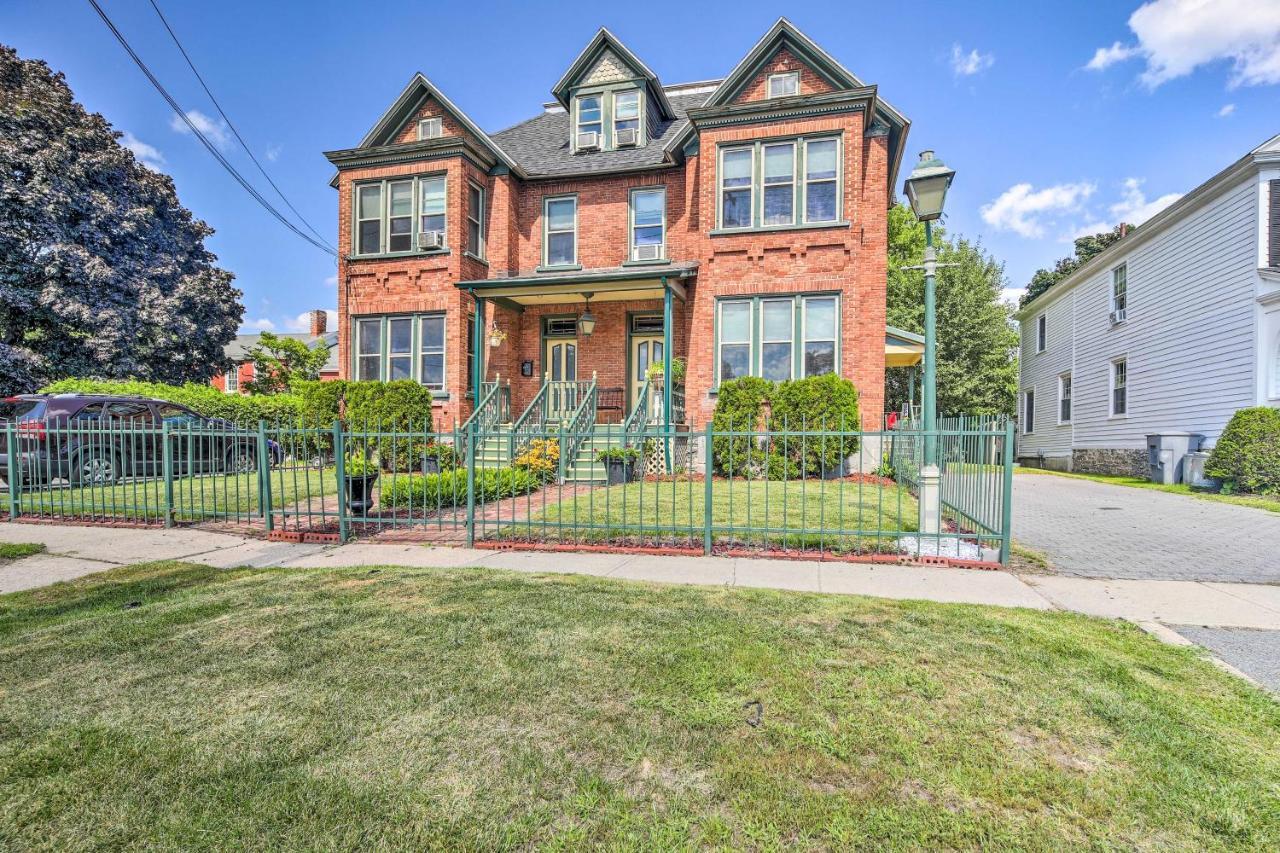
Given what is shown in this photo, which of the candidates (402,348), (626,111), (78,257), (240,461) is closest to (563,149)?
(626,111)

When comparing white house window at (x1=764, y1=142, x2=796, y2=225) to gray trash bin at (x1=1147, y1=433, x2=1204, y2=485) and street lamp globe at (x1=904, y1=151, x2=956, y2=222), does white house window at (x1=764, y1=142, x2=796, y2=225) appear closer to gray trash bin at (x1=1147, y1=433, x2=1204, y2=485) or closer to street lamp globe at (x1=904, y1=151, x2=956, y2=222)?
street lamp globe at (x1=904, y1=151, x2=956, y2=222)

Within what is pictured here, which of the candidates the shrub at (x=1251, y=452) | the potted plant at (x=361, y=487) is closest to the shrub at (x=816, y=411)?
the potted plant at (x=361, y=487)

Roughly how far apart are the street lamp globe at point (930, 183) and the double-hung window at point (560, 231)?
10446 millimetres

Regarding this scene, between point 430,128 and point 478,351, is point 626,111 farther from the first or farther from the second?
point 478,351

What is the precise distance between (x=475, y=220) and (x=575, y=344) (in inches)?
158

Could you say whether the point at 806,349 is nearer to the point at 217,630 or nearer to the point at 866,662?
the point at 866,662

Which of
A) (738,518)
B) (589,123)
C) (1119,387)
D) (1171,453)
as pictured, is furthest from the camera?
(1119,387)

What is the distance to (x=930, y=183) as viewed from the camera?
6.73m

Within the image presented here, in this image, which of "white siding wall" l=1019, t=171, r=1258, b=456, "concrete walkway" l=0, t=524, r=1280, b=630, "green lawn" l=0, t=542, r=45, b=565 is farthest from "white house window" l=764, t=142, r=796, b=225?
"green lawn" l=0, t=542, r=45, b=565

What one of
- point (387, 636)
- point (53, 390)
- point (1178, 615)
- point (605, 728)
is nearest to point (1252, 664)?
point (1178, 615)

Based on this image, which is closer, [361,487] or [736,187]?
[361,487]

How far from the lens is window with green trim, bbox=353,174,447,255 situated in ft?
50.4

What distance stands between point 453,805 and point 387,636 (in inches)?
76.5

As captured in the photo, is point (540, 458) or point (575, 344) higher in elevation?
point (575, 344)
